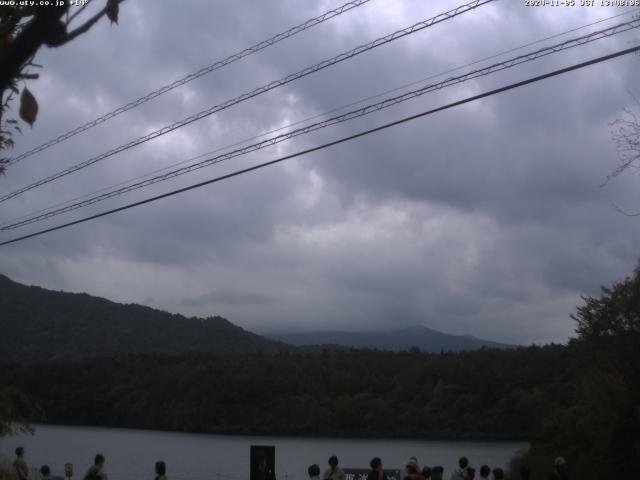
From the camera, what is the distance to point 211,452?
46.9m

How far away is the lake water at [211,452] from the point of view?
3691 cm

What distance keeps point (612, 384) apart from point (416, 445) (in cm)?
2645

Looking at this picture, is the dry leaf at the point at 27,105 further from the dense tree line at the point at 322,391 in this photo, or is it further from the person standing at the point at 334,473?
the dense tree line at the point at 322,391

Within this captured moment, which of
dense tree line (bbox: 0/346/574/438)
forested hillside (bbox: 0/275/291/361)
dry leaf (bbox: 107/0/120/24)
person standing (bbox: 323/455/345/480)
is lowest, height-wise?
person standing (bbox: 323/455/345/480)

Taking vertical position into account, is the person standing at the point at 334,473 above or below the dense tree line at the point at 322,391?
below

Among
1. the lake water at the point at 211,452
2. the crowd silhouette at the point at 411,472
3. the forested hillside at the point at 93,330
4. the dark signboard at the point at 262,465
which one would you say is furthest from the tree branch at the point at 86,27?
the forested hillside at the point at 93,330

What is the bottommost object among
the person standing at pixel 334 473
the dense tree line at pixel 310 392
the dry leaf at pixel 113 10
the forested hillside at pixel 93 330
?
the person standing at pixel 334 473

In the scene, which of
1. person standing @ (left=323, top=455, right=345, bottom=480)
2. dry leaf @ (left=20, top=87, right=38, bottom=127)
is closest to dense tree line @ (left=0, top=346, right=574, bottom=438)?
person standing @ (left=323, top=455, right=345, bottom=480)

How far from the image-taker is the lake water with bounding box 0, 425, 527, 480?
36.9 m

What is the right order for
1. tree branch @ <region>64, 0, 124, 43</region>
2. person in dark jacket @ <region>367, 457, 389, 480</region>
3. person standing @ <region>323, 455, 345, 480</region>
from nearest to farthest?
tree branch @ <region>64, 0, 124, 43</region>
person in dark jacket @ <region>367, 457, 389, 480</region>
person standing @ <region>323, 455, 345, 480</region>

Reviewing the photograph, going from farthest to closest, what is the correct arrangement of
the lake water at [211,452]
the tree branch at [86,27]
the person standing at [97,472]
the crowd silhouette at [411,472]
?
1. the lake water at [211,452]
2. the person standing at [97,472]
3. the crowd silhouette at [411,472]
4. the tree branch at [86,27]

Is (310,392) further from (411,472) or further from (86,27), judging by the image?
(86,27)

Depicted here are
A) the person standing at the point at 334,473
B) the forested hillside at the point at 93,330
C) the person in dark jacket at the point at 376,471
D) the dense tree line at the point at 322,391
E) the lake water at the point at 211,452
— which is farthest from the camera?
the forested hillside at the point at 93,330

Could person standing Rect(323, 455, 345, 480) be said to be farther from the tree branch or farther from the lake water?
the lake water
